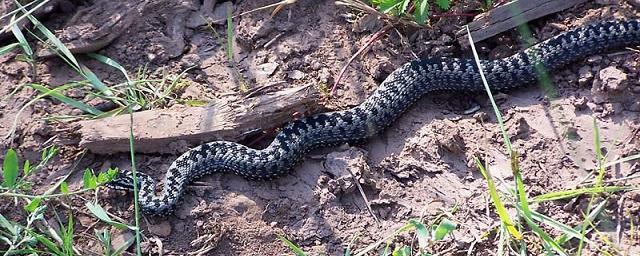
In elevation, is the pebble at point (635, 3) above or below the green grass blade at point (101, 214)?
above

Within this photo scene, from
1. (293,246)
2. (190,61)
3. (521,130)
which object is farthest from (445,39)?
(293,246)

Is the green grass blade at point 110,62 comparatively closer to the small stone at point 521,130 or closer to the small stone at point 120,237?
the small stone at point 120,237

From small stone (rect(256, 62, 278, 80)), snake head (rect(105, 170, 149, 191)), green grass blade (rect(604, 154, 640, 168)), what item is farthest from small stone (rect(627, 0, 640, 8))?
snake head (rect(105, 170, 149, 191))

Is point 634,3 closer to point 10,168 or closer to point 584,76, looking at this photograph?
point 584,76

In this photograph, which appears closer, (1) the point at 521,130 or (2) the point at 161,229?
(2) the point at 161,229

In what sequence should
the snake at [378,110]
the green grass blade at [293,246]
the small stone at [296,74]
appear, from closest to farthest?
the green grass blade at [293,246]
the snake at [378,110]
the small stone at [296,74]

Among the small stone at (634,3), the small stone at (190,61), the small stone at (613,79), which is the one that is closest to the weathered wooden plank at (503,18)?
the small stone at (634,3)
